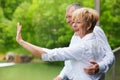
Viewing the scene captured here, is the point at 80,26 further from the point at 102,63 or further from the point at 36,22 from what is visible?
the point at 36,22

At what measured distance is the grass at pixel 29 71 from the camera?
127 inches

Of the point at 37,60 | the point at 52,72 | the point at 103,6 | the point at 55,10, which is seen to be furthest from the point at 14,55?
the point at 103,6

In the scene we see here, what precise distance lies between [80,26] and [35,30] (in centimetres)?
192

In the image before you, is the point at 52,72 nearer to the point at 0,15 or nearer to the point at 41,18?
the point at 41,18

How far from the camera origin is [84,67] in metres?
→ 1.37

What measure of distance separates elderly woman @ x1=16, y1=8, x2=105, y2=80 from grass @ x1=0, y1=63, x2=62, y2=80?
1772 mm

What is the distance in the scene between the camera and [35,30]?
326 cm

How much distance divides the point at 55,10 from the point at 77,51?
6.41 feet

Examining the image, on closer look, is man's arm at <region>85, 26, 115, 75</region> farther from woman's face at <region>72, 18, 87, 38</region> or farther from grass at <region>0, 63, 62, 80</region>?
grass at <region>0, 63, 62, 80</region>

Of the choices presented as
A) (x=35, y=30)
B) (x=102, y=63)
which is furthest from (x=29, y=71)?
(x=102, y=63)

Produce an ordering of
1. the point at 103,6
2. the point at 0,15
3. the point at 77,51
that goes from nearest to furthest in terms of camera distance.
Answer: the point at 77,51
the point at 0,15
the point at 103,6

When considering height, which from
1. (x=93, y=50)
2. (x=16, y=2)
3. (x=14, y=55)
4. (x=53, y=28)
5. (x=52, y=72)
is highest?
(x=93, y=50)

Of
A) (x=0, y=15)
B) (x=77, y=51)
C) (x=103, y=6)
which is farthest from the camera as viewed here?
(x=103, y=6)

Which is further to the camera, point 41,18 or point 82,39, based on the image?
point 41,18
